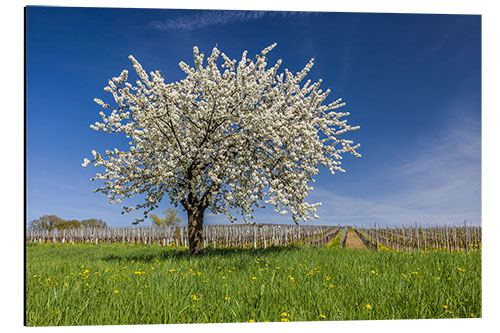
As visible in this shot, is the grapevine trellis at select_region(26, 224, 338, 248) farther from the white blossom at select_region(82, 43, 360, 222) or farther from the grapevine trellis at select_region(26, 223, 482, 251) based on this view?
the white blossom at select_region(82, 43, 360, 222)

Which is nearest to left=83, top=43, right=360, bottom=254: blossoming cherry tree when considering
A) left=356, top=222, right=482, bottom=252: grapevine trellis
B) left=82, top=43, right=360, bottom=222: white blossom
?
left=82, top=43, right=360, bottom=222: white blossom

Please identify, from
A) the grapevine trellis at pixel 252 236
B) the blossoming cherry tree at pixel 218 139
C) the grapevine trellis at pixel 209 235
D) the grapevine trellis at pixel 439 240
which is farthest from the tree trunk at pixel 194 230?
the grapevine trellis at pixel 439 240

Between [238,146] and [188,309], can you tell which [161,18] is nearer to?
[238,146]

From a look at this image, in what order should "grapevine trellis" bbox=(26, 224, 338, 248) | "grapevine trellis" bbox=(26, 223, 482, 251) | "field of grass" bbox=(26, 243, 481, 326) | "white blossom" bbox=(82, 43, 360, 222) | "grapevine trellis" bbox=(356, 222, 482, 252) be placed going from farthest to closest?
1. "grapevine trellis" bbox=(26, 224, 338, 248)
2. "grapevine trellis" bbox=(26, 223, 482, 251)
3. "grapevine trellis" bbox=(356, 222, 482, 252)
4. "white blossom" bbox=(82, 43, 360, 222)
5. "field of grass" bbox=(26, 243, 481, 326)

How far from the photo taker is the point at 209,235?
22.2 metres

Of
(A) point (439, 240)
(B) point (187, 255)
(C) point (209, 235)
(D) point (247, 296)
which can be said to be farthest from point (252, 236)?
(D) point (247, 296)

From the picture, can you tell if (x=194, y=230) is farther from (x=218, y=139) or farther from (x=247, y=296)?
(x=247, y=296)

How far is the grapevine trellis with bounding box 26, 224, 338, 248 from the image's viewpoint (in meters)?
21.8

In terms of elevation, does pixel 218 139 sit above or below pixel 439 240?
above

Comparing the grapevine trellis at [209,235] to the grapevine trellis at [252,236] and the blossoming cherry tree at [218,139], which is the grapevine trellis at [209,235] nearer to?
the grapevine trellis at [252,236]

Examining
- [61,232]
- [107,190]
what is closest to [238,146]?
[107,190]

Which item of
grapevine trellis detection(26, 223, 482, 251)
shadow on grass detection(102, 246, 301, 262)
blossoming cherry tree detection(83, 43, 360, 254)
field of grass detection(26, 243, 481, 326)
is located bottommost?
grapevine trellis detection(26, 223, 482, 251)

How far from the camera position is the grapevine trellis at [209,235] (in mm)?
21781

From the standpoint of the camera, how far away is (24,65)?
506cm
